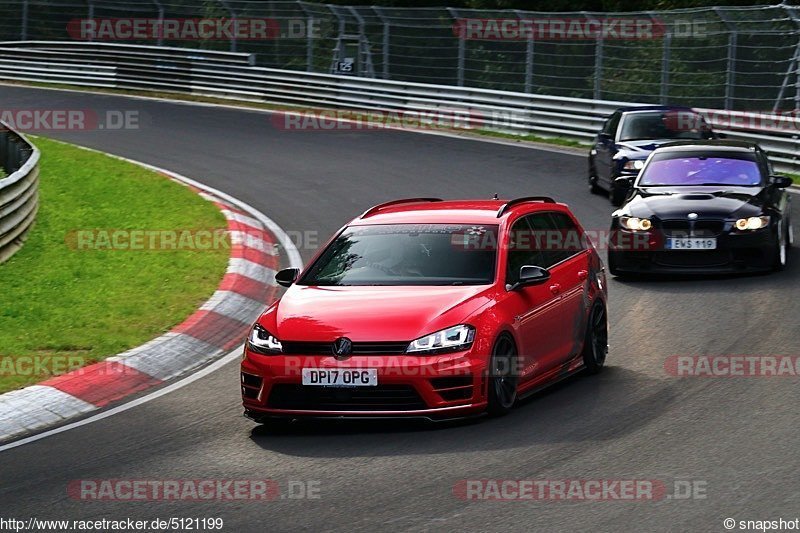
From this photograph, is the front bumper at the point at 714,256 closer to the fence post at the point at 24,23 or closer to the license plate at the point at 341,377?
the license plate at the point at 341,377

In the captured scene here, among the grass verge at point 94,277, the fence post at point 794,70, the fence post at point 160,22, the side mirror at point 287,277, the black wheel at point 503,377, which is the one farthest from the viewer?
the fence post at point 160,22

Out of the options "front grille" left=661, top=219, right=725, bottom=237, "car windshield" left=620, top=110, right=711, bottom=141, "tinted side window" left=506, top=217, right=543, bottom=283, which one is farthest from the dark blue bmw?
"tinted side window" left=506, top=217, right=543, bottom=283

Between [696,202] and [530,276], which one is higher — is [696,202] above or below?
below

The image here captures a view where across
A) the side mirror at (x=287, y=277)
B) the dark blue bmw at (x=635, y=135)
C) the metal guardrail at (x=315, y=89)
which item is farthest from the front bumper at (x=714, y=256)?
the metal guardrail at (x=315, y=89)

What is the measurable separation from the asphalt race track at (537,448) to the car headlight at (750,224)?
74cm

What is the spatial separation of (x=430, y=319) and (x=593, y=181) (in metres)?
13.8

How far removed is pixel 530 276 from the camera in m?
9.90

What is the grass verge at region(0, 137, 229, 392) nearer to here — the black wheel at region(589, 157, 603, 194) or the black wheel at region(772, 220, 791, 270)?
the black wheel at region(772, 220, 791, 270)

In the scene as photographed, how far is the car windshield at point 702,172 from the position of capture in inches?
647

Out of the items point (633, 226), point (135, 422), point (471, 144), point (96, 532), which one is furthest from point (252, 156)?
point (96, 532)

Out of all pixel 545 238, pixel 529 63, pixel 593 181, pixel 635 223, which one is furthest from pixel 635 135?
pixel 545 238

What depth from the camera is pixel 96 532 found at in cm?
707

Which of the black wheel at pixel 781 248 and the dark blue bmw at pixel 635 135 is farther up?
the dark blue bmw at pixel 635 135

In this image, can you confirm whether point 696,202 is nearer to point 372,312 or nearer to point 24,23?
point 372,312
